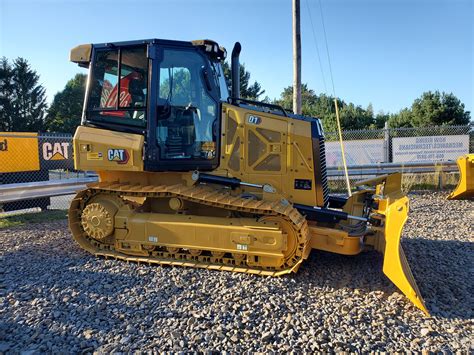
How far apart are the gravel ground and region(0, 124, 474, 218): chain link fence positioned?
4.26m

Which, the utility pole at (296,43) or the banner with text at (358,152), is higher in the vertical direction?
the utility pole at (296,43)

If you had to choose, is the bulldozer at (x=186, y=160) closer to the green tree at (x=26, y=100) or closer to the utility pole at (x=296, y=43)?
the utility pole at (x=296, y=43)

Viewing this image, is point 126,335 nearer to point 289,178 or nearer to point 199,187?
point 199,187

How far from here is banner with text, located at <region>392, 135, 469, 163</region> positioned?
12.5 meters

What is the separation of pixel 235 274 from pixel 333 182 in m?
7.78

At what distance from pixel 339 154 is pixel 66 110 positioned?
128 feet

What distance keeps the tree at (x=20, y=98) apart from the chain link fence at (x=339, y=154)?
2946 centimetres

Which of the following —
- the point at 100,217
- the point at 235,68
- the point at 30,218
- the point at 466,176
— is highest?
the point at 235,68

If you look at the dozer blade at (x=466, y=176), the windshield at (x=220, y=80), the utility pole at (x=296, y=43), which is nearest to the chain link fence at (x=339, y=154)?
the dozer blade at (x=466, y=176)

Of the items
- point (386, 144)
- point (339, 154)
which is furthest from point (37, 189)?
point (386, 144)

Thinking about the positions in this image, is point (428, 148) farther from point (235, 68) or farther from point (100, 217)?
point (100, 217)

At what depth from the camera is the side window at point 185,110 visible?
5094 mm

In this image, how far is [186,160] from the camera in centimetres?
518

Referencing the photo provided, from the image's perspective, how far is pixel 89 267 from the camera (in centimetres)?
482
